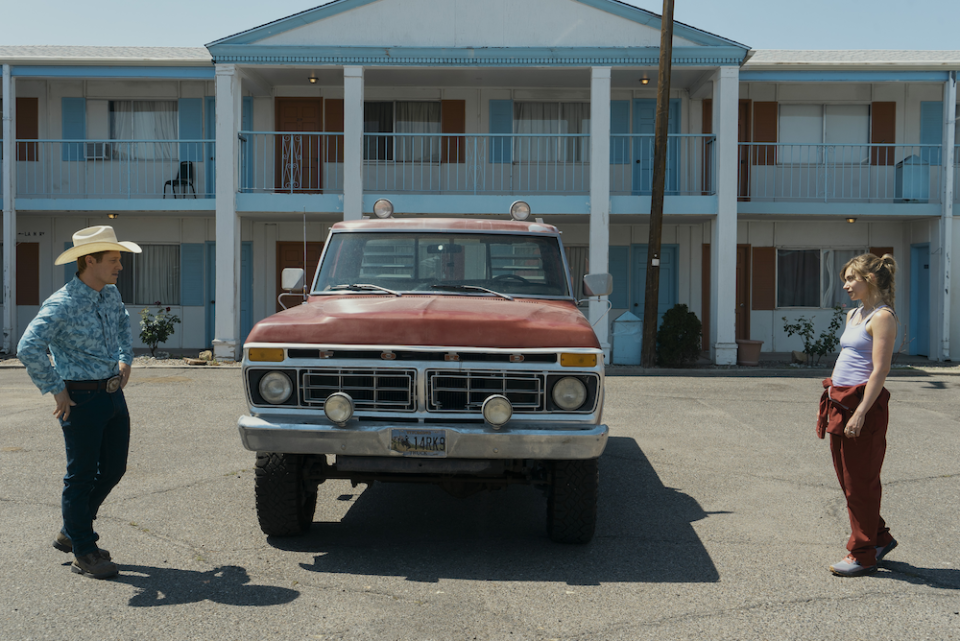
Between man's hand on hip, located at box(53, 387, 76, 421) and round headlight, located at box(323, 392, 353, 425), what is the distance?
1.29 meters

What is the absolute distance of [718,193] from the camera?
16.1 m

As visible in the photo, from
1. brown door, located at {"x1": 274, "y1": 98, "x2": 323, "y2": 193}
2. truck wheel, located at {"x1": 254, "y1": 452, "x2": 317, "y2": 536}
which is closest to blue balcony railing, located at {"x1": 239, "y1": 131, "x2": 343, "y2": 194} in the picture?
brown door, located at {"x1": 274, "y1": 98, "x2": 323, "y2": 193}

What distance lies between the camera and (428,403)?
15.6ft

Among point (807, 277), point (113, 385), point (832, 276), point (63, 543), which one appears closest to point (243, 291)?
point (807, 277)

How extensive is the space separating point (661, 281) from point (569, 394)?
1433 cm

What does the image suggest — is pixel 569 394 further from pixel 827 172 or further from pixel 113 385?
pixel 827 172

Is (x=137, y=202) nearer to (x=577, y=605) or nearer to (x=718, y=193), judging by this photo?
(x=718, y=193)

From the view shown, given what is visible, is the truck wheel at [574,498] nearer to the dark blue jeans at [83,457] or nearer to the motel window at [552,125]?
the dark blue jeans at [83,457]

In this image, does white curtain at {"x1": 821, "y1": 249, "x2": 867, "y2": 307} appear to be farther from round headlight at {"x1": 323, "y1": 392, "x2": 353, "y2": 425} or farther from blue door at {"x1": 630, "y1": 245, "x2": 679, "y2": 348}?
round headlight at {"x1": 323, "y1": 392, "x2": 353, "y2": 425}

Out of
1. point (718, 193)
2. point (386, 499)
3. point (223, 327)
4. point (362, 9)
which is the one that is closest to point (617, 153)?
point (718, 193)

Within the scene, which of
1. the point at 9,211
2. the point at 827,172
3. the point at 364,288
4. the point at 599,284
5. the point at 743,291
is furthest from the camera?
the point at 743,291

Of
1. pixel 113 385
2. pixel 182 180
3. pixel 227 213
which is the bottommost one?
pixel 113 385

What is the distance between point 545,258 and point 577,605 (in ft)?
8.58

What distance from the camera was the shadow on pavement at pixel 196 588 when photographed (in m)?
4.26
